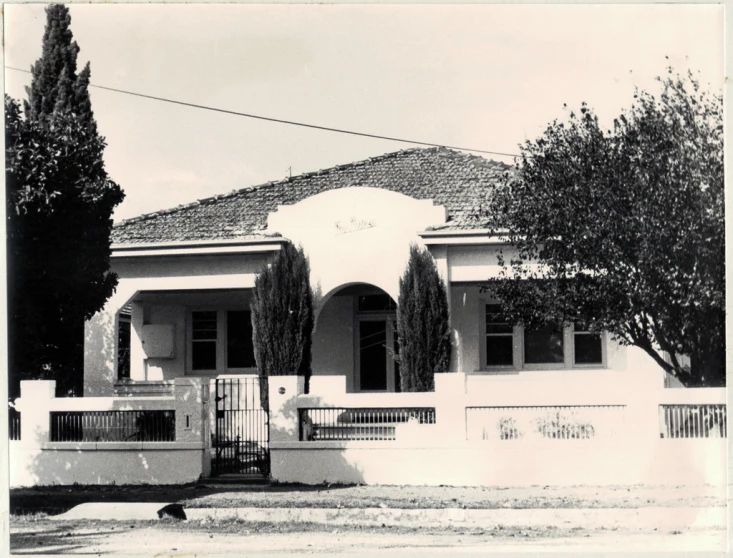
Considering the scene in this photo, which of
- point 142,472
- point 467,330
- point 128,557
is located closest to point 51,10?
point 128,557

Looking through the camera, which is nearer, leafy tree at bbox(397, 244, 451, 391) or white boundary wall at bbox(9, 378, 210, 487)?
white boundary wall at bbox(9, 378, 210, 487)

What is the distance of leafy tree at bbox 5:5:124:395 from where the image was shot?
13.5 meters

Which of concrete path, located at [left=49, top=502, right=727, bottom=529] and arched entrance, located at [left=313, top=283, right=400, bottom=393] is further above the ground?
arched entrance, located at [left=313, top=283, right=400, bottom=393]

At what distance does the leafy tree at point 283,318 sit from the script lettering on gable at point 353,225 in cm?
83

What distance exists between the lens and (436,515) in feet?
44.2

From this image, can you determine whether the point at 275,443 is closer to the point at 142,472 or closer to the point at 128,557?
the point at 142,472

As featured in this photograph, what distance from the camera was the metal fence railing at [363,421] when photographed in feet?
52.1

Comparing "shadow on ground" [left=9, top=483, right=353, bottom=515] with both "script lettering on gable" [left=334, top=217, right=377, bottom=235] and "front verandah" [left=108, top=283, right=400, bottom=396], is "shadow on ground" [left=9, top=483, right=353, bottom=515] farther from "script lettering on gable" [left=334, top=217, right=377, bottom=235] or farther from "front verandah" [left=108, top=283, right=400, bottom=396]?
"script lettering on gable" [left=334, top=217, right=377, bottom=235]

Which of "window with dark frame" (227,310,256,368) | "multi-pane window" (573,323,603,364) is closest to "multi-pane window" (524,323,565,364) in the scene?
"multi-pane window" (573,323,603,364)

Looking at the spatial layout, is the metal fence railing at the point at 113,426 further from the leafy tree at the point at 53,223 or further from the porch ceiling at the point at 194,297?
the porch ceiling at the point at 194,297

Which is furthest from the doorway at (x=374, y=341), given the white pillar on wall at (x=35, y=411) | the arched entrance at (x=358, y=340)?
the white pillar on wall at (x=35, y=411)

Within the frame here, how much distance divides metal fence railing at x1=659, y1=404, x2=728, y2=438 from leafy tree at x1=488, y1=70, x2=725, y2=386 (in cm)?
36

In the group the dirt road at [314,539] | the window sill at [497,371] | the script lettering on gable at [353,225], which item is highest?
the script lettering on gable at [353,225]

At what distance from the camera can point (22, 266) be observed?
542 inches
